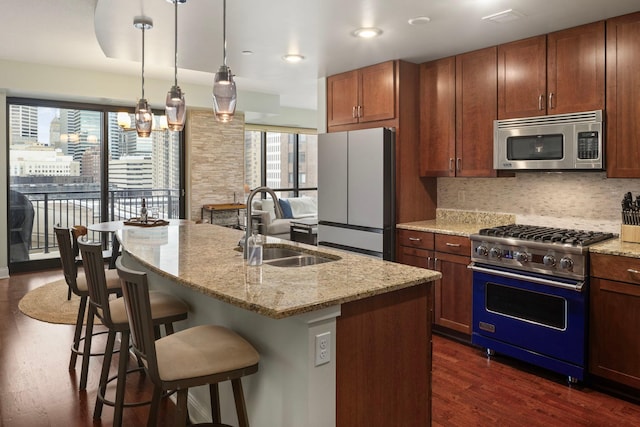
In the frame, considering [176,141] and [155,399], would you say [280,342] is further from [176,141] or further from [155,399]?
[176,141]

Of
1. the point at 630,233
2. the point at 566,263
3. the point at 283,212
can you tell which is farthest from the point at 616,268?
the point at 283,212

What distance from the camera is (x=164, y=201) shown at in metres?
7.44

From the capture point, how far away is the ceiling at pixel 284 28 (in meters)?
2.91

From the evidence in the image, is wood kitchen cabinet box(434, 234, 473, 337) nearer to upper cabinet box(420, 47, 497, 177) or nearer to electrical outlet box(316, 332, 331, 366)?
upper cabinet box(420, 47, 497, 177)

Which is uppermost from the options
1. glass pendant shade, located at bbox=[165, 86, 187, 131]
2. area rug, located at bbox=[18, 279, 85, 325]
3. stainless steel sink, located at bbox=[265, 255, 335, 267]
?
glass pendant shade, located at bbox=[165, 86, 187, 131]

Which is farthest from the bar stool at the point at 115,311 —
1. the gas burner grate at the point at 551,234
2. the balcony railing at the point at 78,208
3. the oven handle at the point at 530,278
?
the balcony railing at the point at 78,208

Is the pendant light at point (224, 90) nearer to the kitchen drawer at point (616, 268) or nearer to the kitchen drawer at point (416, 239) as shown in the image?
the kitchen drawer at point (416, 239)

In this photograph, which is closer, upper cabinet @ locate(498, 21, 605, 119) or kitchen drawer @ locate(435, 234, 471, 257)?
upper cabinet @ locate(498, 21, 605, 119)

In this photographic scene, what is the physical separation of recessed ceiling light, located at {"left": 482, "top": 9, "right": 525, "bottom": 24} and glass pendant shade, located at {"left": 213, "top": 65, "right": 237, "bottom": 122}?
1740 millimetres

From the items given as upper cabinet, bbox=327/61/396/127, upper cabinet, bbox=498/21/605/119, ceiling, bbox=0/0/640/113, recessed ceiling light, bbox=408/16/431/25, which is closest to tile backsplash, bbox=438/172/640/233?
upper cabinet, bbox=498/21/605/119

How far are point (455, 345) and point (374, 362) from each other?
2003mm

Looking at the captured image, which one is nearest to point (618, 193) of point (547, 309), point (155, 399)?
point (547, 309)

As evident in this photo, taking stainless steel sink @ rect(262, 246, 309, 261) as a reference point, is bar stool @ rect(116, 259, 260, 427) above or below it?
below

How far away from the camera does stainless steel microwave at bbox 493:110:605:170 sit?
10.4ft
